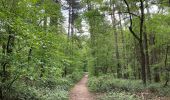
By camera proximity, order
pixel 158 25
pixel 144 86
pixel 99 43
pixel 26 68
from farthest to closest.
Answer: pixel 99 43 → pixel 158 25 → pixel 144 86 → pixel 26 68

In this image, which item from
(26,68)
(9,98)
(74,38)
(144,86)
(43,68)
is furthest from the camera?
(74,38)

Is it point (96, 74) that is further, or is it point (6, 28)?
point (96, 74)

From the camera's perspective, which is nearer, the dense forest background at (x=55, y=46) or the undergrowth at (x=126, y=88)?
the dense forest background at (x=55, y=46)

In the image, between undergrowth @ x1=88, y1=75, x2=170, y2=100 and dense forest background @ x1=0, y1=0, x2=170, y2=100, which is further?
undergrowth @ x1=88, y1=75, x2=170, y2=100

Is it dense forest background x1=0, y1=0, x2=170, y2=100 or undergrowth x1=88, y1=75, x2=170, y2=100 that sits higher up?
dense forest background x1=0, y1=0, x2=170, y2=100

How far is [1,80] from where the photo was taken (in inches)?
347

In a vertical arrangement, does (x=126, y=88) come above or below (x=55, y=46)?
below

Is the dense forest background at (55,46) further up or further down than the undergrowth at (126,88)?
further up

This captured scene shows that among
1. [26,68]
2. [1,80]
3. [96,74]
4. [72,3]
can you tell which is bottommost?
[96,74]

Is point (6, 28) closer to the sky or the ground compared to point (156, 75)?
closer to the sky

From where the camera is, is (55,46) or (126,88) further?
(126,88)

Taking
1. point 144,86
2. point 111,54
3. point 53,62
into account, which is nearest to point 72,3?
point 111,54

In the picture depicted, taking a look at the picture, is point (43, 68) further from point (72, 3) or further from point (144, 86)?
point (72, 3)

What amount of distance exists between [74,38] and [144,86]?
16423 millimetres
